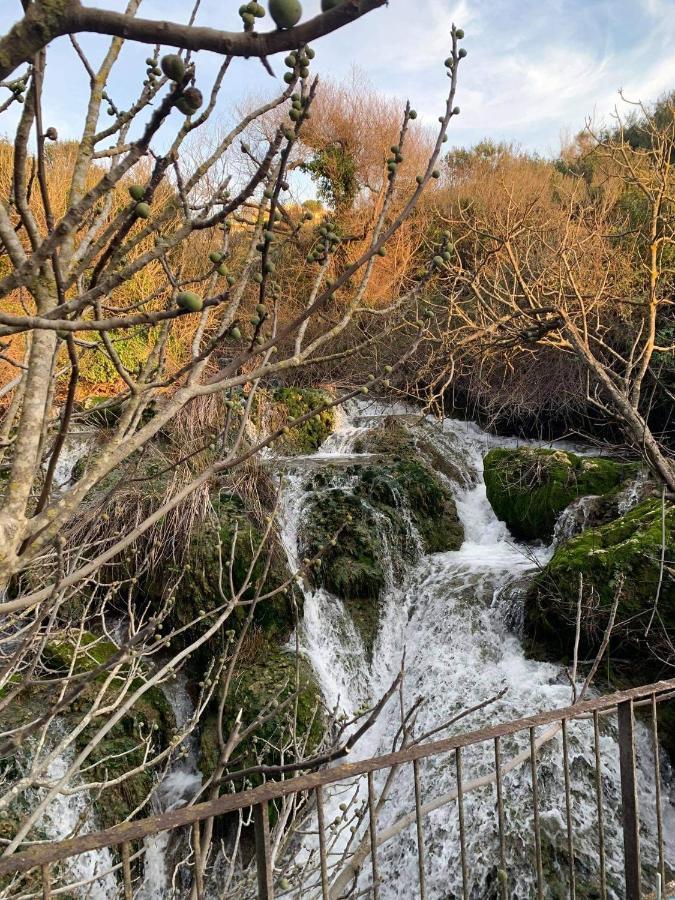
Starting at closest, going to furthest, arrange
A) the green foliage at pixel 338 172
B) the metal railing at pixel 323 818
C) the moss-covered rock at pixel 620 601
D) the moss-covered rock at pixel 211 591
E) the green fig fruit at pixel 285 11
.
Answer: the green fig fruit at pixel 285 11
the metal railing at pixel 323 818
the moss-covered rock at pixel 620 601
the moss-covered rock at pixel 211 591
the green foliage at pixel 338 172

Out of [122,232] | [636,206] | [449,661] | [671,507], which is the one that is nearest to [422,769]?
[449,661]

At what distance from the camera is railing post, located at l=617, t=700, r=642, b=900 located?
2203mm

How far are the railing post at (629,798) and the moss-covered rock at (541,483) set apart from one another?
606 cm

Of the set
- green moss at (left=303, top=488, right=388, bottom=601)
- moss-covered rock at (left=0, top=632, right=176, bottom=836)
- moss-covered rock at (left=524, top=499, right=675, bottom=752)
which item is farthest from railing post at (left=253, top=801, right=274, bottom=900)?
green moss at (left=303, top=488, right=388, bottom=601)

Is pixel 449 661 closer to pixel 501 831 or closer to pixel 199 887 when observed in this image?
pixel 501 831

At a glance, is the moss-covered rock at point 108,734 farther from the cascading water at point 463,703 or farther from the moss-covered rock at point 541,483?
the moss-covered rock at point 541,483

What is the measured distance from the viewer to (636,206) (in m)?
12.5

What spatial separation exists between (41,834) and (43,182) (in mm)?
4719

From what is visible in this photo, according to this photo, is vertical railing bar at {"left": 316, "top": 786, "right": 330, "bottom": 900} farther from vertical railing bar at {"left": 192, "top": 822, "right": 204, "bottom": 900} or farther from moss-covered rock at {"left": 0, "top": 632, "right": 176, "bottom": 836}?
moss-covered rock at {"left": 0, "top": 632, "right": 176, "bottom": 836}

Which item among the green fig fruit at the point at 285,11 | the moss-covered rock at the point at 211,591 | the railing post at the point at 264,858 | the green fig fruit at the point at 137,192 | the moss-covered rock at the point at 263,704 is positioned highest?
the green fig fruit at the point at 285,11

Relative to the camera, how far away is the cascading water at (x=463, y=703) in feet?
13.7

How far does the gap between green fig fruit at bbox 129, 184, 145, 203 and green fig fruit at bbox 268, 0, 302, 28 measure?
36cm

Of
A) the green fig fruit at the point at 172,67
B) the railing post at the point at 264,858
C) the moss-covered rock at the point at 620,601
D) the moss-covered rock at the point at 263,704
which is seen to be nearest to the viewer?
the green fig fruit at the point at 172,67

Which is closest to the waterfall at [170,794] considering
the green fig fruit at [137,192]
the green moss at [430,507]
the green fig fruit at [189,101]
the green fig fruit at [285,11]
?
the green moss at [430,507]
